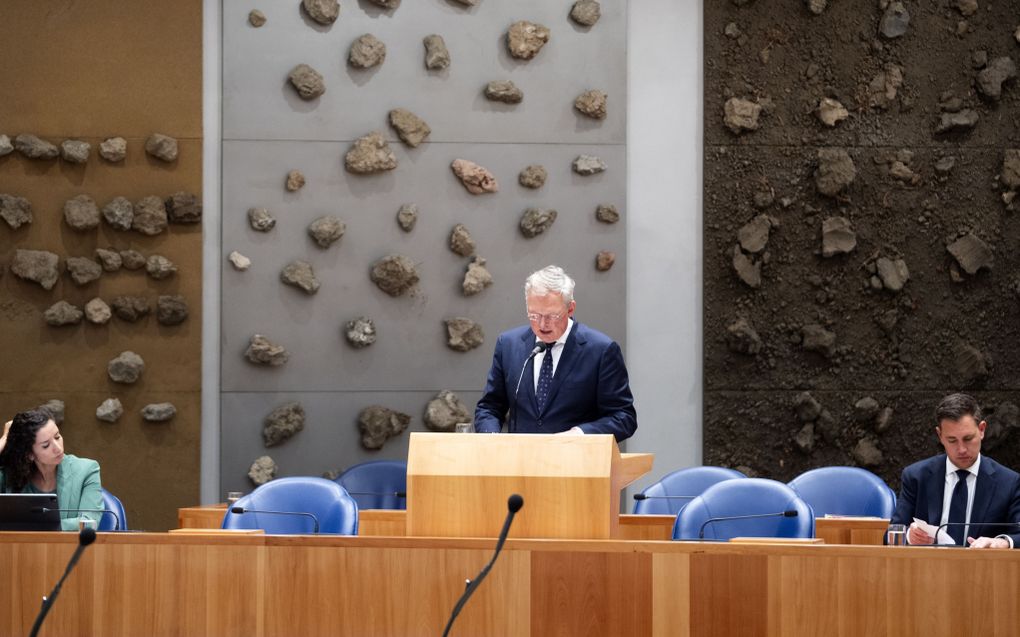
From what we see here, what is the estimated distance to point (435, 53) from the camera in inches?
239

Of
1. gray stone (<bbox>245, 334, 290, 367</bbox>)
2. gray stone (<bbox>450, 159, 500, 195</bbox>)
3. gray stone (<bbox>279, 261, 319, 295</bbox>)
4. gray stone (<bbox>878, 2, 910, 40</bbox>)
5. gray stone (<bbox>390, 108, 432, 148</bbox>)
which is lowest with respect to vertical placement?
gray stone (<bbox>245, 334, 290, 367</bbox>)

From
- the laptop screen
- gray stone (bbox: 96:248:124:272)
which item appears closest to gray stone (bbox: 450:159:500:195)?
gray stone (bbox: 96:248:124:272)

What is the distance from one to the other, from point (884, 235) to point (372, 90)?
272cm

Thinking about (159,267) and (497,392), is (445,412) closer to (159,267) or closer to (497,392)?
(159,267)

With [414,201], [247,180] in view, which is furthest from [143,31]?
[414,201]

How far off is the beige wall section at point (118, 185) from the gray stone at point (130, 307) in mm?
37

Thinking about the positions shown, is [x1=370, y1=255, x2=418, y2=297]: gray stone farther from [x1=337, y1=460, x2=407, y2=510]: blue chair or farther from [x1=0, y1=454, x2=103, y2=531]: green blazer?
[x1=0, y1=454, x2=103, y2=531]: green blazer

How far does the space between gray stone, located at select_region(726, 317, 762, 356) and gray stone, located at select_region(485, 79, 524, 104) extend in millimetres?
1595

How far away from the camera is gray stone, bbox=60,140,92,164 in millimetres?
5934

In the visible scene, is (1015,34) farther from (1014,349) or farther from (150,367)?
(150,367)

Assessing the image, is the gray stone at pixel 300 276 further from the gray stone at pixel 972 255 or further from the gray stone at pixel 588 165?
the gray stone at pixel 972 255

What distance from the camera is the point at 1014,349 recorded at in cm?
611

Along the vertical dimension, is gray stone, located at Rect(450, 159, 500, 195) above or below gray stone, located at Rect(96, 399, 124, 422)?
above

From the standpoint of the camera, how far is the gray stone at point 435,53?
19.9ft
